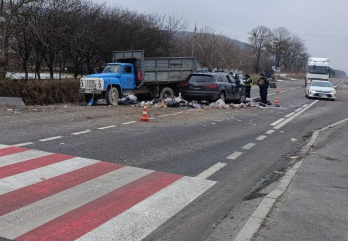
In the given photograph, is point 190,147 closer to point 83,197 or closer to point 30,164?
point 30,164

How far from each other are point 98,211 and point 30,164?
2507 millimetres

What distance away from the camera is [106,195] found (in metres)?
5.32

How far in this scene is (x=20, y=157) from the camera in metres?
7.07

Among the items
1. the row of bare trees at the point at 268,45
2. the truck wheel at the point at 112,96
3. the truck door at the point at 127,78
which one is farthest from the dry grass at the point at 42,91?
the row of bare trees at the point at 268,45

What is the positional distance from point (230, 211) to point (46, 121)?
8.62 meters

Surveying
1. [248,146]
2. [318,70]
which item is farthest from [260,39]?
[248,146]

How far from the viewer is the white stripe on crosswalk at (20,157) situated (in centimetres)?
670

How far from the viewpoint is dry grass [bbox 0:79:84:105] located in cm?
1817

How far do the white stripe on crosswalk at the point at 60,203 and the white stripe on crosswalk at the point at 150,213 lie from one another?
674mm

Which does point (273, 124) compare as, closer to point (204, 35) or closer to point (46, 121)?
point (46, 121)

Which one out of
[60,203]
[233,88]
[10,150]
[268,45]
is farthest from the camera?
[268,45]

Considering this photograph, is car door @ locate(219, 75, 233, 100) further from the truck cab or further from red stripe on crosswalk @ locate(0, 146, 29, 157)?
red stripe on crosswalk @ locate(0, 146, 29, 157)

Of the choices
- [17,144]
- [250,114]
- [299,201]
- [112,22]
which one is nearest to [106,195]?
[299,201]

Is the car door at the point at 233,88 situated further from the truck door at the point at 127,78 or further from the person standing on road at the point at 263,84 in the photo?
the truck door at the point at 127,78
